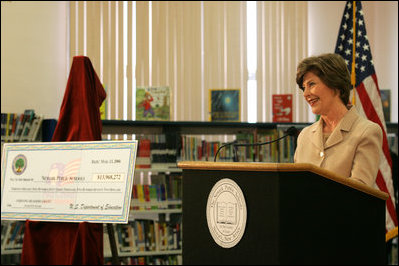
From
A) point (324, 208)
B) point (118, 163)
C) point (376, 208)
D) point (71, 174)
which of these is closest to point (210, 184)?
point (324, 208)

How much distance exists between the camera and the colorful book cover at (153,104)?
5.06 meters

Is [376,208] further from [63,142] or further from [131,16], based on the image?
[131,16]

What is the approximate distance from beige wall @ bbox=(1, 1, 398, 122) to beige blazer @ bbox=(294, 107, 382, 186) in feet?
13.9

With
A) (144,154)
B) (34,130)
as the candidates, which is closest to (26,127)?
(34,130)

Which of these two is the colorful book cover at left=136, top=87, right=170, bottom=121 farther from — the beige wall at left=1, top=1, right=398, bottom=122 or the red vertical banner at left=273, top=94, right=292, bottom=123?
the beige wall at left=1, top=1, right=398, bottom=122

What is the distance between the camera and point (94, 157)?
2.66m

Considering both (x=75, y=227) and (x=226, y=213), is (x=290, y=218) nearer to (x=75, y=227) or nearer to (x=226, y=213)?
(x=226, y=213)

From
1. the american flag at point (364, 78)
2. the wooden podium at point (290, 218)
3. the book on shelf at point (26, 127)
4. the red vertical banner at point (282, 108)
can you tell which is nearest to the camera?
the wooden podium at point (290, 218)

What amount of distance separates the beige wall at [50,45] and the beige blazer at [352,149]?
4.24m

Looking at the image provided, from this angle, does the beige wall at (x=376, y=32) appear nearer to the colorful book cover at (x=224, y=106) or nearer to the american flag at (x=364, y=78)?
the colorful book cover at (x=224, y=106)

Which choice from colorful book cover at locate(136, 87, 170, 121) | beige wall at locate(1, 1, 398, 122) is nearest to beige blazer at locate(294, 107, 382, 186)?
colorful book cover at locate(136, 87, 170, 121)

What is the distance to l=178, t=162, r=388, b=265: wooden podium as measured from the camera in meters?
1.51

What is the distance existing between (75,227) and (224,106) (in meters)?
2.76

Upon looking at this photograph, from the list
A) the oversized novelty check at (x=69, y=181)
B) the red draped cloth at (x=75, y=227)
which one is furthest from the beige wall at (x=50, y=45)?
the oversized novelty check at (x=69, y=181)
